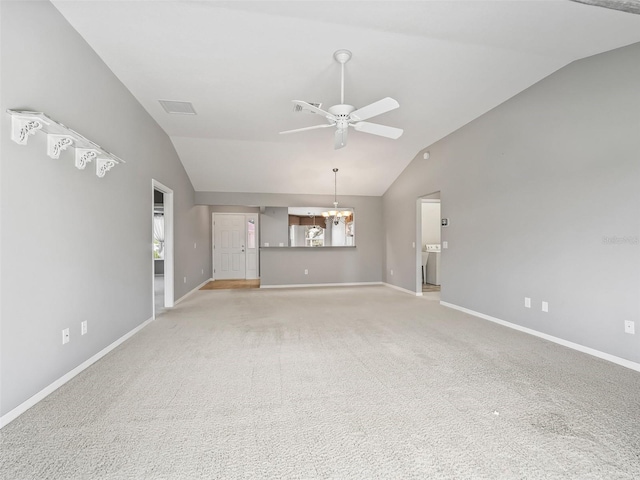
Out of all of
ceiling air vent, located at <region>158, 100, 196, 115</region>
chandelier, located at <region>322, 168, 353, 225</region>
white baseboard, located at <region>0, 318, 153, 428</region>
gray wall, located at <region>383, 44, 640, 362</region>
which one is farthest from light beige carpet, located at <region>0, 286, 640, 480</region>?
chandelier, located at <region>322, 168, 353, 225</region>

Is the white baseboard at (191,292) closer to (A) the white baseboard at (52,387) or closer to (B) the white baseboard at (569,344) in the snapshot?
(A) the white baseboard at (52,387)

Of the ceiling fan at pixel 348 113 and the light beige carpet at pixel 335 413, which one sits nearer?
the light beige carpet at pixel 335 413

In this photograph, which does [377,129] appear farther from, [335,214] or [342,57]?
[335,214]

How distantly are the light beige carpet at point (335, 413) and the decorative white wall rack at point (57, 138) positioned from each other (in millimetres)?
1758

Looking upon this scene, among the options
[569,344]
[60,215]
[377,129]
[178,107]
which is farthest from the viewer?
[178,107]

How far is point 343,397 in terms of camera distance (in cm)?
225

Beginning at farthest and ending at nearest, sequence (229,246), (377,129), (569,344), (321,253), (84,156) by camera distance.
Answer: (229,246) < (321,253) < (569,344) < (377,129) < (84,156)

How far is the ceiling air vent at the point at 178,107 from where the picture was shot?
4055 millimetres

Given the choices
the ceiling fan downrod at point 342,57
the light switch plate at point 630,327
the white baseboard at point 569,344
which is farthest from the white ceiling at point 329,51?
the white baseboard at point 569,344

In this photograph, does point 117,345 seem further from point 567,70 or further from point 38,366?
point 567,70

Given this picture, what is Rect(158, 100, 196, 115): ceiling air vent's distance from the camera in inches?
160

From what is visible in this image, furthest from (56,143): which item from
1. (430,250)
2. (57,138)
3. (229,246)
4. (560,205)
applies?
(430,250)

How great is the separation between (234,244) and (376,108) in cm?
711

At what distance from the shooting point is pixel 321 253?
26.0ft
